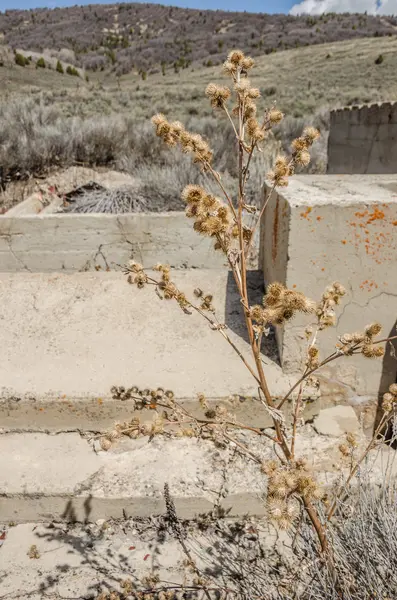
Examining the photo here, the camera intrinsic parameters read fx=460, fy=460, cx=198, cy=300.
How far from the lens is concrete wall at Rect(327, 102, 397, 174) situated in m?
5.65

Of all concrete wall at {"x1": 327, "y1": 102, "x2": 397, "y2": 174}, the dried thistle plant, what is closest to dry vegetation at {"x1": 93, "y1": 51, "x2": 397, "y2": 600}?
the dried thistle plant

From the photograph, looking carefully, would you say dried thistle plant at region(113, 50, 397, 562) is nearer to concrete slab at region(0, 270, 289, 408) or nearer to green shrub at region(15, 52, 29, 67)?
concrete slab at region(0, 270, 289, 408)

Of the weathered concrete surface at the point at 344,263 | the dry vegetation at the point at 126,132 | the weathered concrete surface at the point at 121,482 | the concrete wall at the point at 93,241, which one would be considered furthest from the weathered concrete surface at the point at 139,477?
the concrete wall at the point at 93,241

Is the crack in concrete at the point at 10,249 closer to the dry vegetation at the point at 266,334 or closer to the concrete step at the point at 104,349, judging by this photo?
the concrete step at the point at 104,349

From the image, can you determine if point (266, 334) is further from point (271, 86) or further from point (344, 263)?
point (271, 86)

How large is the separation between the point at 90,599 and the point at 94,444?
0.80 meters

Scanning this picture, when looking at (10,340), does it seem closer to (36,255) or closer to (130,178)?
(36,255)

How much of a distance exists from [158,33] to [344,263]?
6946cm

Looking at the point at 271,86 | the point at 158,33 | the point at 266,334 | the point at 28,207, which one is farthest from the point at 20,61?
the point at 158,33

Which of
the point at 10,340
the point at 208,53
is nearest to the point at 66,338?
the point at 10,340

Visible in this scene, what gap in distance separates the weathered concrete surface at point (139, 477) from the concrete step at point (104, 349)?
0.23 metres

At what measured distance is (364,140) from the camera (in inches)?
245

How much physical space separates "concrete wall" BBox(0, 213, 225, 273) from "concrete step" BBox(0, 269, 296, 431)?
186mm

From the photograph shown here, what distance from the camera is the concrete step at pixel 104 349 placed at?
8.75 ft
